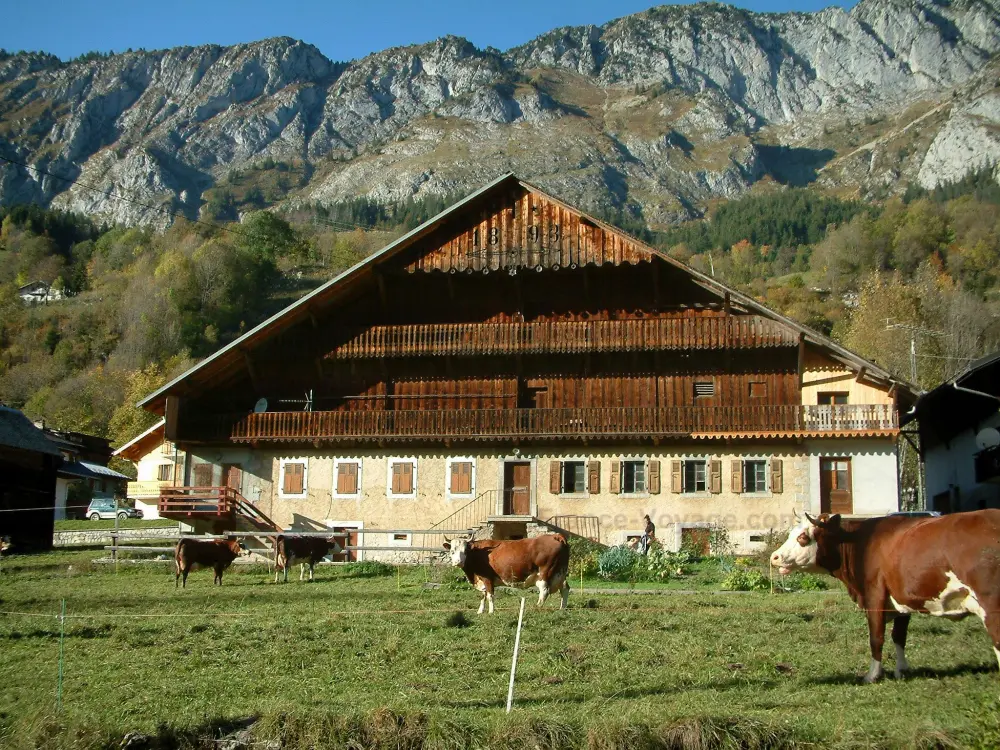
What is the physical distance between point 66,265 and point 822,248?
106 m

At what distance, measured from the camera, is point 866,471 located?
36.1 meters

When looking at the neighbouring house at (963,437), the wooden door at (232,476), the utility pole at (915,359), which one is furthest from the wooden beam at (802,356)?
the wooden door at (232,476)

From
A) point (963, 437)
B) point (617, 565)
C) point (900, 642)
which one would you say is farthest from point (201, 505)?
point (963, 437)

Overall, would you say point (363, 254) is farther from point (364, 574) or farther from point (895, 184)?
point (364, 574)

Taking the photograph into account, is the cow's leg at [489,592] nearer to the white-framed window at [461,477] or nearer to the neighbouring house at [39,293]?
the white-framed window at [461,477]

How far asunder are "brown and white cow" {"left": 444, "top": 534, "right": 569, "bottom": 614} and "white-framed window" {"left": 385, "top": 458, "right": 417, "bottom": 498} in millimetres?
18560

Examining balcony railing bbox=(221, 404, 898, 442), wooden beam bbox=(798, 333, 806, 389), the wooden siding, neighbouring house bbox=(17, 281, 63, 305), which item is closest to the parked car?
balcony railing bbox=(221, 404, 898, 442)

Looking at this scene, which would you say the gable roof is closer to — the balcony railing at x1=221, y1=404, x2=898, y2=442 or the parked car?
the balcony railing at x1=221, y1=404, x2=898, y2=442

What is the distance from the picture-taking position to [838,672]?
42.2 feet

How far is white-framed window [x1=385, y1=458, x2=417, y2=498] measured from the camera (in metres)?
38.4

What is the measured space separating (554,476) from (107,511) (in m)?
34.3

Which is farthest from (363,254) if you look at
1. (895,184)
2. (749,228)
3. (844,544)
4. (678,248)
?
(844,544)

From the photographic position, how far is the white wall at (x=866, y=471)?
35.7 meters

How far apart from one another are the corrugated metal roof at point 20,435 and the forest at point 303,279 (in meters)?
26.0
